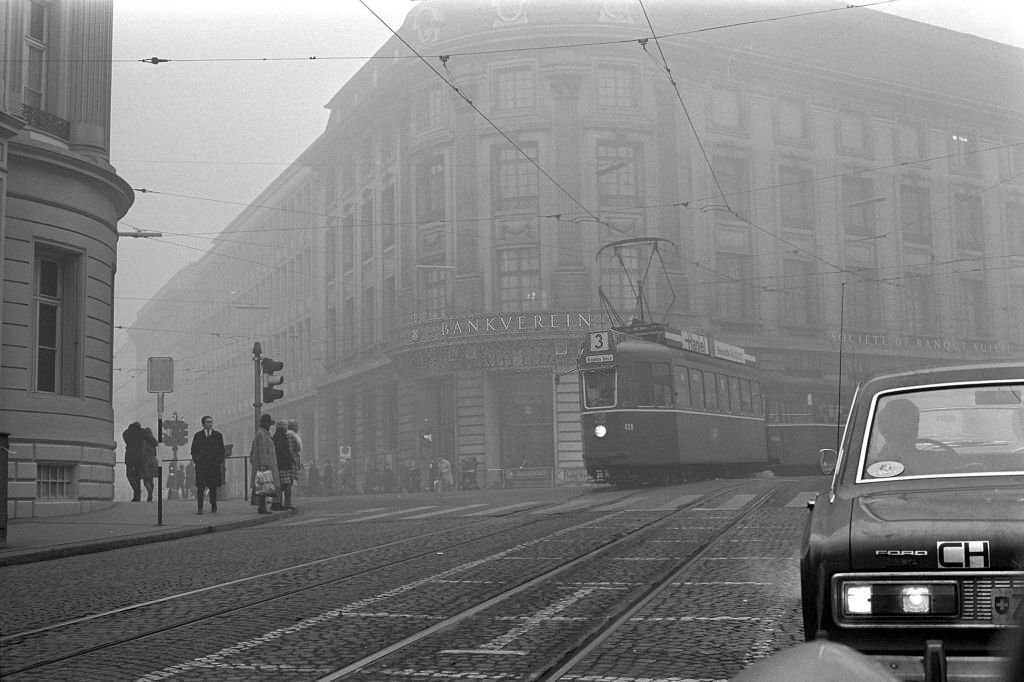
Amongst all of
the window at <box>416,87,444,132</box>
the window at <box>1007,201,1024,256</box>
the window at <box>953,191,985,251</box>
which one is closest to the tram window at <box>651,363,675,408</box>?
the window at <box>416,87,444,132</box>

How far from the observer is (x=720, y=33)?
4825cm

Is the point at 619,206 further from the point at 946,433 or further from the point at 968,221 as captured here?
the point at 946,433

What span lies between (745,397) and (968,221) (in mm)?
30646

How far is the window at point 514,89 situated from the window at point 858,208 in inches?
599

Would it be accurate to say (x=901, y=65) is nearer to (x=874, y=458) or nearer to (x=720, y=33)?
(x=720, y=33)

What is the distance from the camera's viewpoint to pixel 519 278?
151 feet

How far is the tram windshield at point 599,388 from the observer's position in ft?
86.9

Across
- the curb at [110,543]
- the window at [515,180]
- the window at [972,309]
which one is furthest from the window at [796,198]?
the curb at [110,543]

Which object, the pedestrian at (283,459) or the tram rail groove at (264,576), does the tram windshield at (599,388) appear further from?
the tram rail groove at (264,576)

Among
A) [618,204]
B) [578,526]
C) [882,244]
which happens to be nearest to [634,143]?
[618,204]

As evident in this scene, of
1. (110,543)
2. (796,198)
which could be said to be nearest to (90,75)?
(110,543)

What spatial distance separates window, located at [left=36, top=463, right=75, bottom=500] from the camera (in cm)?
2058

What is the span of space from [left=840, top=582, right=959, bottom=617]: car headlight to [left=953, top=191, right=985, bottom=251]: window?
54715mm

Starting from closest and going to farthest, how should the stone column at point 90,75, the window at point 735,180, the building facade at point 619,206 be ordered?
the stone column at point 90,75
the building facade at point 619,206
the window at point 735,180
